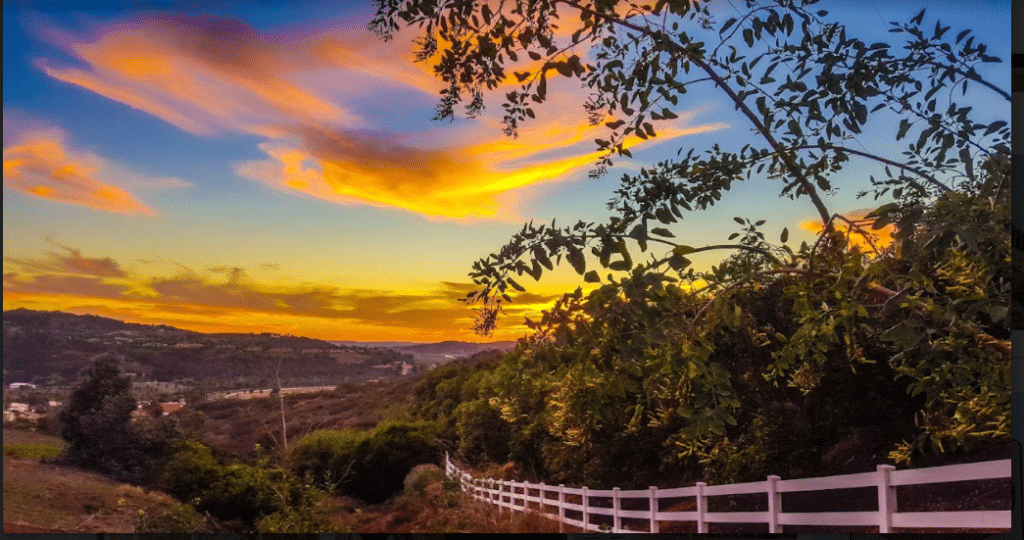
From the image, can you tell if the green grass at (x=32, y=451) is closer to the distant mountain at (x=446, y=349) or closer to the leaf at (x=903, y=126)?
the distant mountain at (x=446, y=349)

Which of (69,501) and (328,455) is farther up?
(328,455)

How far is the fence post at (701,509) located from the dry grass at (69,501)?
2.36 m

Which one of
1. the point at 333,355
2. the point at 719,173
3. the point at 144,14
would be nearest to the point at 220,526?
the point at 333,355

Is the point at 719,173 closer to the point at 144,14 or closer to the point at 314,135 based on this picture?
the point at 314,135

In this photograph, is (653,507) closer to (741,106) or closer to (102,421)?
(741,106)

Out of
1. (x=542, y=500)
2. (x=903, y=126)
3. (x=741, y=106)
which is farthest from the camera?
(x=542, y=500)

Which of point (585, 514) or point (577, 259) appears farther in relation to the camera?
point (585, 514)

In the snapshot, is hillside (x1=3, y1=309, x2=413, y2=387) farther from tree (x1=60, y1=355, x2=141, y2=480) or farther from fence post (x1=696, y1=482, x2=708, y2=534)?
fence post (x1=696, y1=482, x2=708, y2=534)

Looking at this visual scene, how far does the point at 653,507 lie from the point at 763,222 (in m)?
1.36

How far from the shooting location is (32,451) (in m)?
4.03

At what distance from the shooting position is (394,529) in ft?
13.3

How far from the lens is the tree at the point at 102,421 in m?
3.98

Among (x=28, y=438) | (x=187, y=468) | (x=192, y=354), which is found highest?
(x=192, y=354)

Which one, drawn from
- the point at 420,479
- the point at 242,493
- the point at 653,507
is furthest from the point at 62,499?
the point at 653,507
